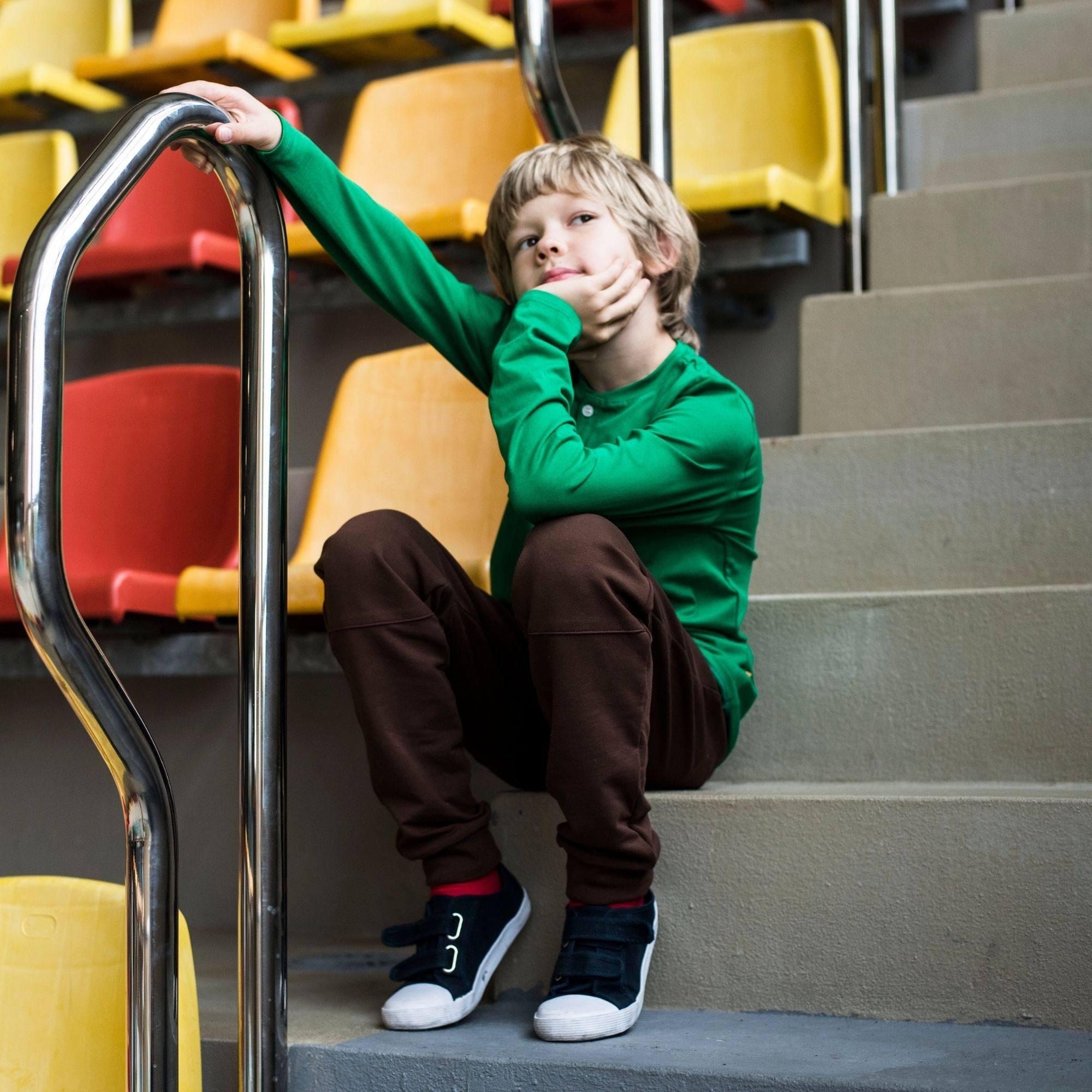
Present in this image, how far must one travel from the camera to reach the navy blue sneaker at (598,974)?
873mm

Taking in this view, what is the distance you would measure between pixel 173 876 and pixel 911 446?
0.76 m

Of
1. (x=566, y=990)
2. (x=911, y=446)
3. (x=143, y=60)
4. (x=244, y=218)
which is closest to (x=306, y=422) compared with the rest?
(x=143, y=60)

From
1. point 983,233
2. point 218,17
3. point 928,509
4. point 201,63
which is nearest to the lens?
point 928,509

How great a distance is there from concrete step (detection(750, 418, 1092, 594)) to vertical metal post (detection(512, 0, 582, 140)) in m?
0.37

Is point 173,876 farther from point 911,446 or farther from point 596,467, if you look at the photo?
point 911,446

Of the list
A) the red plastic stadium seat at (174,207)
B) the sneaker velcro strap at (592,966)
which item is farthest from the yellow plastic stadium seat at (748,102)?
the sneaker velcro strap at (592,966)

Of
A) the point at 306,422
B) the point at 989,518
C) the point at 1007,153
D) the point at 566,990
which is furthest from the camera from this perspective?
the point at 306,422

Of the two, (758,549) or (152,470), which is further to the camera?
(152,470)

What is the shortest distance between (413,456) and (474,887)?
673mm

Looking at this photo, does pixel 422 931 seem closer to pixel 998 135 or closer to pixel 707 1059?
pixel 707 1059

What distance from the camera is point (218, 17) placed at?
2.49 metres

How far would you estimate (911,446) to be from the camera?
4.23 feet

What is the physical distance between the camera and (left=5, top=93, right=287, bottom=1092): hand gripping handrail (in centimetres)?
75

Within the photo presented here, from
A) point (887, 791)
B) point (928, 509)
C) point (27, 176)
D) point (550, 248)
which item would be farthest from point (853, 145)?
point (27, 176)
